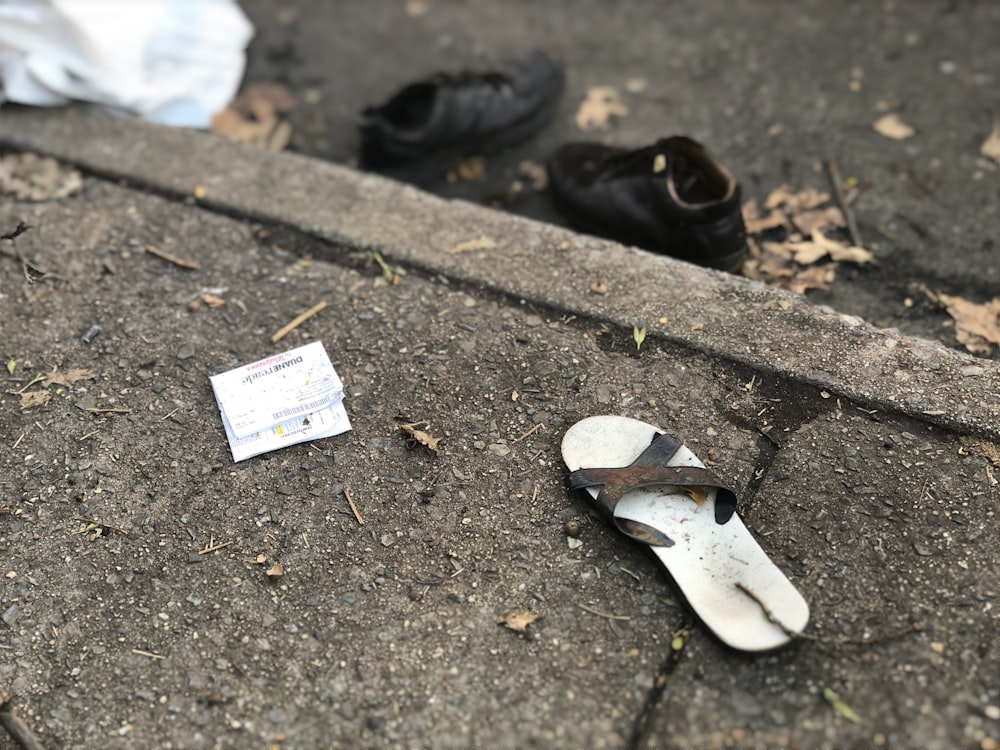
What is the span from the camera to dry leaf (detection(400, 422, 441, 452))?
222 cm

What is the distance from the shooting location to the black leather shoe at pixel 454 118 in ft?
10.4

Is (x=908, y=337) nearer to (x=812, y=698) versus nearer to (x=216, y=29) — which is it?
(x=812, y=698)

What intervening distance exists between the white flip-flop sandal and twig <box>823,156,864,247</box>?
4.12ft

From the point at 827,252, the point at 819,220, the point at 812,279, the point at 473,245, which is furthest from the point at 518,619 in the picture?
the point at 819,220

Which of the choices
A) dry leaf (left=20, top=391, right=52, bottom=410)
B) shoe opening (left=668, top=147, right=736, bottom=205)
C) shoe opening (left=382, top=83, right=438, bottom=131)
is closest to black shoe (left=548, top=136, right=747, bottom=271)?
shoe opening (left=668, top=147, right=736, bottom=205)

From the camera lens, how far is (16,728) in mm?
1840

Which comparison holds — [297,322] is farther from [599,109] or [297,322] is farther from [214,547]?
[599,109]

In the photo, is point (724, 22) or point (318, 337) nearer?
point (318, 337)

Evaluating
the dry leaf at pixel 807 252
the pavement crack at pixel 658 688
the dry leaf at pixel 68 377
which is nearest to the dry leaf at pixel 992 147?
the dry leaf at pixel 807 252

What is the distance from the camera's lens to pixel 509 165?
3.37 m

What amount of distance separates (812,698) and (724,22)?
291cm

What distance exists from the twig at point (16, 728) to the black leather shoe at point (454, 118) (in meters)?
2.16

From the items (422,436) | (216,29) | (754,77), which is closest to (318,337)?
(422,436)

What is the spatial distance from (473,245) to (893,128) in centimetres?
177
